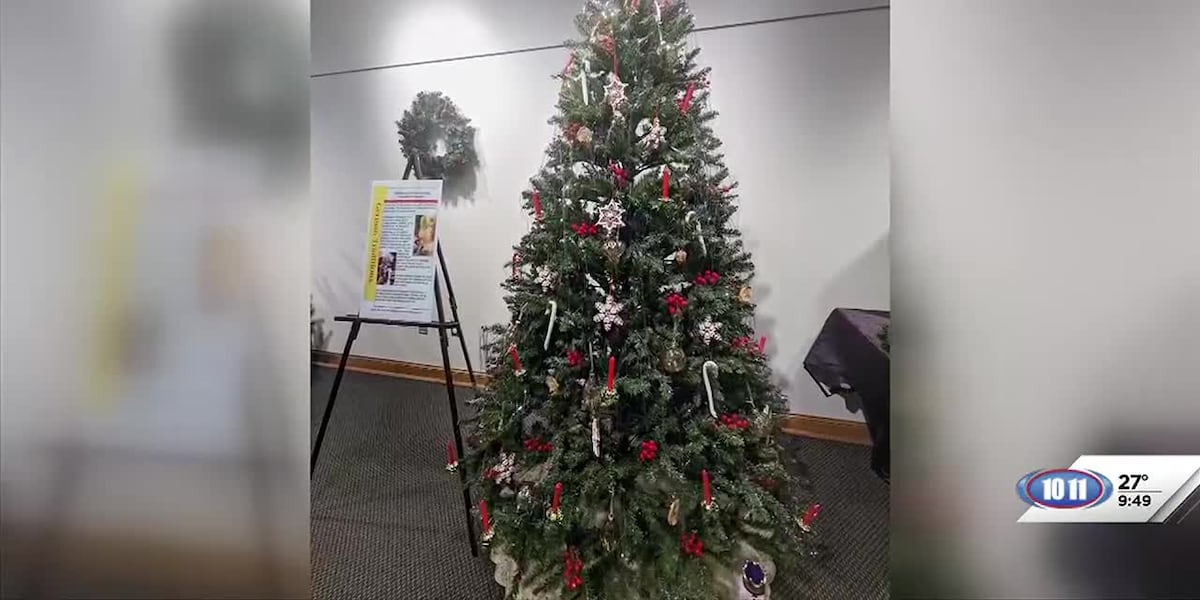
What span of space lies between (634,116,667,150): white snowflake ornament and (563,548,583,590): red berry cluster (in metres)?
1.05

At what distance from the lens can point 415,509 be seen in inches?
60.9

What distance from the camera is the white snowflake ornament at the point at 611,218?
1521 millimetres

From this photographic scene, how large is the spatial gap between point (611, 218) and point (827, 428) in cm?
75

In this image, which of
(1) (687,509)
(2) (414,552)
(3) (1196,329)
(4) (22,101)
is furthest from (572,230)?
(3) (1196,329)

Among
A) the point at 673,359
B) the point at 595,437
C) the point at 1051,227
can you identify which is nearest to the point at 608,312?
the point at 673,359

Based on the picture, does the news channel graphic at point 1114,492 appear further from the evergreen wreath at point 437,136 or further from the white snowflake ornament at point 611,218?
the evergreen wreath at point 437,136

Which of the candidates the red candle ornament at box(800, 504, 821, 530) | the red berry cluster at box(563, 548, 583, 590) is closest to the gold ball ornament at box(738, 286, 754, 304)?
the red candle ornament at box(800, 504, 821, 530)

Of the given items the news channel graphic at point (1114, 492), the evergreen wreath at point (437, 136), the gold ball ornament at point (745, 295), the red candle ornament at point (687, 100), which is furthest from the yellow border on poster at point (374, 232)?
the news channel graphic at point (1114, 492)

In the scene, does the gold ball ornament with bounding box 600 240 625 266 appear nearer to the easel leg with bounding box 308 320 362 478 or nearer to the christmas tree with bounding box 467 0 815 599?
the christmas tree with bounding box 467 0 815 599

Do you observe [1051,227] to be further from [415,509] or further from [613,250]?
[415,509]

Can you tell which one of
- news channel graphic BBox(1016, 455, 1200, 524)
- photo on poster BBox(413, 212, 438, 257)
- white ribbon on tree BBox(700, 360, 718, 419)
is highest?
photo on poster BBox(413, 212, 438, 257)

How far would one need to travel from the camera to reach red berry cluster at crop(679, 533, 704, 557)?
144 cm

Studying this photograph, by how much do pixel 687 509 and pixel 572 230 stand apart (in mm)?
746

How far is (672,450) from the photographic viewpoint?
1489mm
